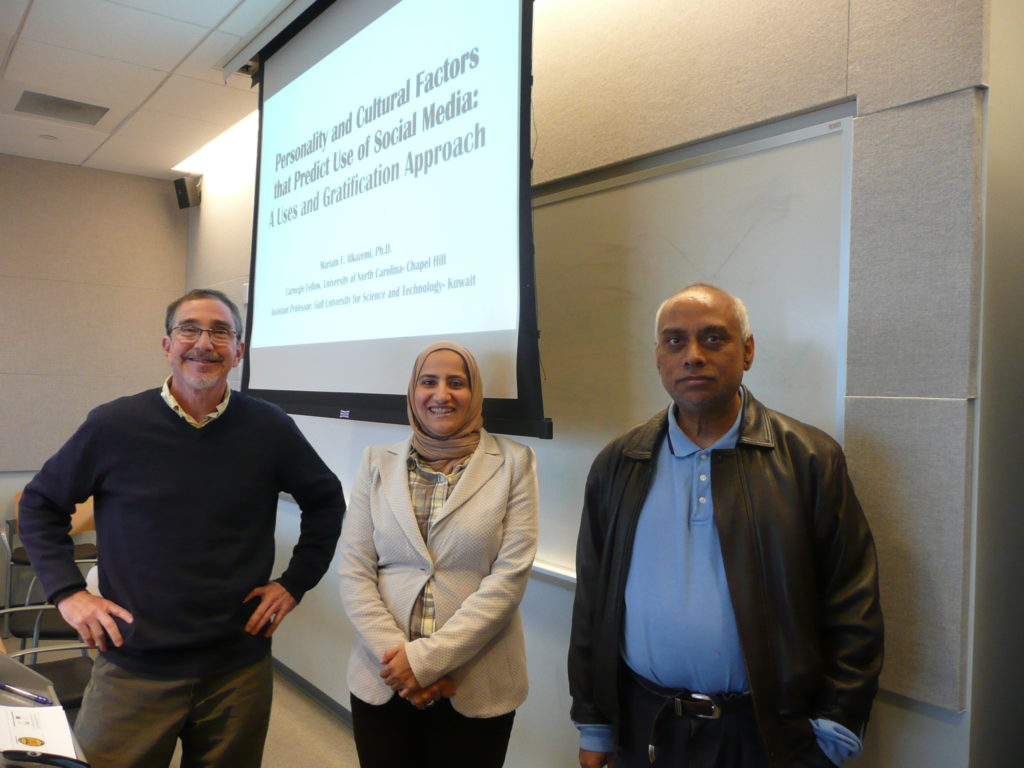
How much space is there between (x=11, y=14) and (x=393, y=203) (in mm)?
2041

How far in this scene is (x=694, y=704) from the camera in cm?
138

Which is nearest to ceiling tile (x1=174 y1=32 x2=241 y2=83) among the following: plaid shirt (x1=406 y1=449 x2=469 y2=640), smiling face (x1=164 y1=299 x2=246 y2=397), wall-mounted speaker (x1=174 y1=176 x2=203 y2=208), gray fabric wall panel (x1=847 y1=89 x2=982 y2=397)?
wall-mounted speaker (x1=174 y1=176 x2=203 y2=208)

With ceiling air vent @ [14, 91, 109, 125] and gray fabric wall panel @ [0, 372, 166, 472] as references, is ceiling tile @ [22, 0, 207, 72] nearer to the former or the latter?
ceiling air vent @ [14, 91, 109, 125]

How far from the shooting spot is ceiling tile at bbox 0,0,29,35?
10.2ft

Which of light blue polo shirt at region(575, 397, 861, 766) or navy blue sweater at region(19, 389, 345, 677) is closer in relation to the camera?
light blue polo shirt at region(575, 397, 861, 766)

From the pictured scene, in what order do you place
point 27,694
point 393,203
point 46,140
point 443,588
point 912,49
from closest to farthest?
point 27,694 < point 912,49 < point 443,588 < point 393,203 < point 46,140

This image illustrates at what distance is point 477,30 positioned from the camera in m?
2.27

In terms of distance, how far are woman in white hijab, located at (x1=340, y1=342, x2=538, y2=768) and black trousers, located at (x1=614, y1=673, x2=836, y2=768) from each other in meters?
0.40

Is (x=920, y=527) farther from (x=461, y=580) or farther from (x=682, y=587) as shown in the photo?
(x=461, y=580)

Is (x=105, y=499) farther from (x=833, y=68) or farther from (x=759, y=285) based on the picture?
(x=833, y=68)

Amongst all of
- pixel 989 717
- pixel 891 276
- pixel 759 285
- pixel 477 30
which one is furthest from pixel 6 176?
pixel 989 717

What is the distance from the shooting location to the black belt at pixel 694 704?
136 cm

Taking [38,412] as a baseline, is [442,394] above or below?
above

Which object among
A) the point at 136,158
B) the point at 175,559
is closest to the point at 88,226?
the point at 136,158
